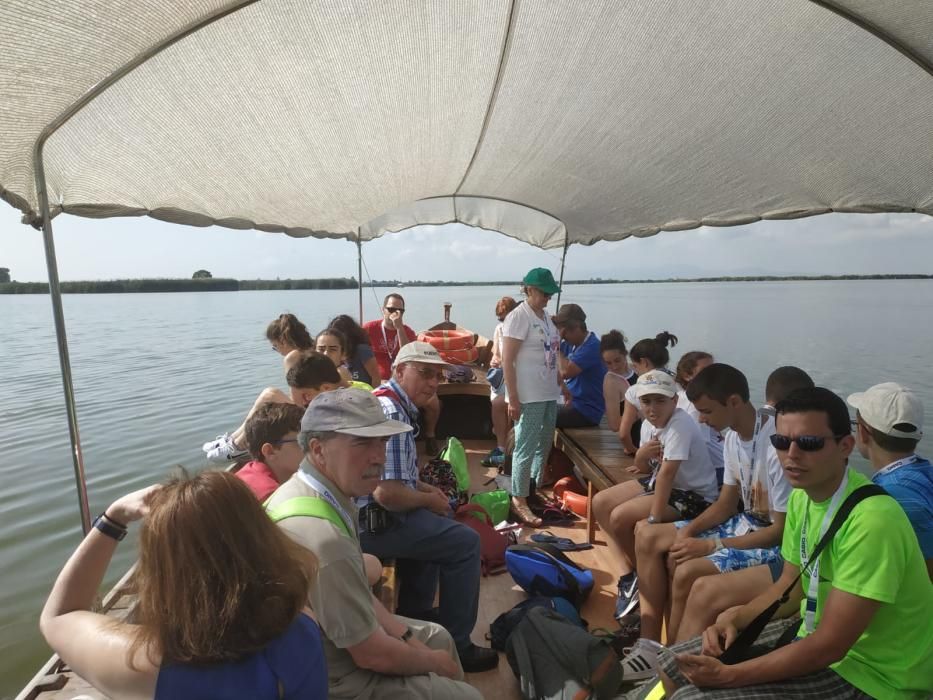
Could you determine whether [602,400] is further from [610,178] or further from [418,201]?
[418,201]

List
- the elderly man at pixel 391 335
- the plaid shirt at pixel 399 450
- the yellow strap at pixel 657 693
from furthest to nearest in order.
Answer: the elderly man at pixel 391 335
the plaid shirt at pixel 399 450
the yellow strap at pixel 657 693

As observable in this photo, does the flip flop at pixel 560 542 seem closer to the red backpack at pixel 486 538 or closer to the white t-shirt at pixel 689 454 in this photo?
the red backpack at pixel 486 538

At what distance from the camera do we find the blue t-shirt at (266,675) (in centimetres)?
101

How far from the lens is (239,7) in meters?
1.90

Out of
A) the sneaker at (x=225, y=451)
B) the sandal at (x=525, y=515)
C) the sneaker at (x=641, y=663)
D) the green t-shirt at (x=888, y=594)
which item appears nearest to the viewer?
the green t-shirt at (x=888, y=594)

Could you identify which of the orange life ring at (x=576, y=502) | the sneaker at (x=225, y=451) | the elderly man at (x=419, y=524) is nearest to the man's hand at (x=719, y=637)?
the elderly man at (x=419, y=524)

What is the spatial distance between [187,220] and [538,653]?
289 cm

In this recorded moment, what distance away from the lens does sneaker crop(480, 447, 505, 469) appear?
17.7ft

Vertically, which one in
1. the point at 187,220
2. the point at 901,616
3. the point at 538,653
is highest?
the point at 187,220

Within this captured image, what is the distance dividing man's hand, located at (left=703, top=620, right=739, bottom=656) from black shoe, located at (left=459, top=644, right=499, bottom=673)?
3.28 feet

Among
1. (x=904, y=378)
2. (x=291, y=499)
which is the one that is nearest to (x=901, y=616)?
(x=291, y=499)

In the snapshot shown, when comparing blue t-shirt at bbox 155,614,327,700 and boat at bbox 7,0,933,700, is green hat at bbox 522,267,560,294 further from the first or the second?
blue t-shirt at bbox 155,614,327,700

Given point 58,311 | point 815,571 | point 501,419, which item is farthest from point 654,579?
point 501,419

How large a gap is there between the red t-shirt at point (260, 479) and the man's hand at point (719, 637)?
5.43 ft
